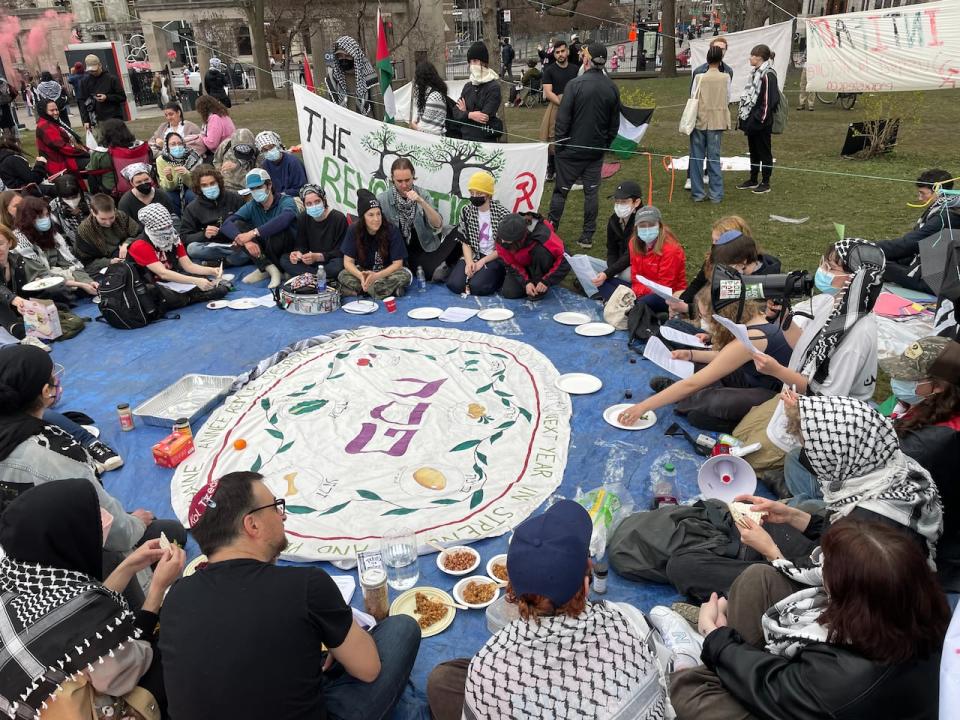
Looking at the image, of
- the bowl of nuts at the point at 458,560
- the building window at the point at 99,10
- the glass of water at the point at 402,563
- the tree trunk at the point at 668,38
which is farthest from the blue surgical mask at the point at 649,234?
the building window at the point at 99,10

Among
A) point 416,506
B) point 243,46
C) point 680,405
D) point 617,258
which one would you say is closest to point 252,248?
point 617,258

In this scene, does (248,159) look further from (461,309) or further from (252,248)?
(461,309)

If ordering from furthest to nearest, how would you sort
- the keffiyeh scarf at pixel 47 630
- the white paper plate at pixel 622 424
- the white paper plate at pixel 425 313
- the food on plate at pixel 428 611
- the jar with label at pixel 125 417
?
the white paper plate at pixel 425 313 → the jar with label at pixel 125 417 → the white paper plate at pixel 622 424 → the food on plate at pixel 428 611 → the keffiyeh scarf at pixel 47 630

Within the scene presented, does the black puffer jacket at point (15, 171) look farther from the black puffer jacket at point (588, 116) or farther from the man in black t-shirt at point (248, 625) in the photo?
the man in black t-shirt at point (248, 625)

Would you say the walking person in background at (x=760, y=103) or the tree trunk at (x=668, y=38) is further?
the tree trunk at (x=668, y=38)

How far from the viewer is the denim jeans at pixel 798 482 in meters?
3.71

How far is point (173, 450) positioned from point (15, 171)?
7.20 m

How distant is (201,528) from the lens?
2.42 metres

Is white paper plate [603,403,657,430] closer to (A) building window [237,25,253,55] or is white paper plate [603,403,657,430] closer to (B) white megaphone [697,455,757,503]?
(B) white megaphone [697,455,757,503]

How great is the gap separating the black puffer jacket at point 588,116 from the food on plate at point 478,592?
5.94m

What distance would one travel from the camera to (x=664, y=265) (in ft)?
19.9

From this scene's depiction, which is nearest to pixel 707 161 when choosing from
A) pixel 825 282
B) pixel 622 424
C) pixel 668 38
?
pixel 825 282

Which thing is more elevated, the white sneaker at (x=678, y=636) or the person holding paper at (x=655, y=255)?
the person holding paper at (x=655, y=255)

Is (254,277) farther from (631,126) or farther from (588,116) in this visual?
(631,126)
